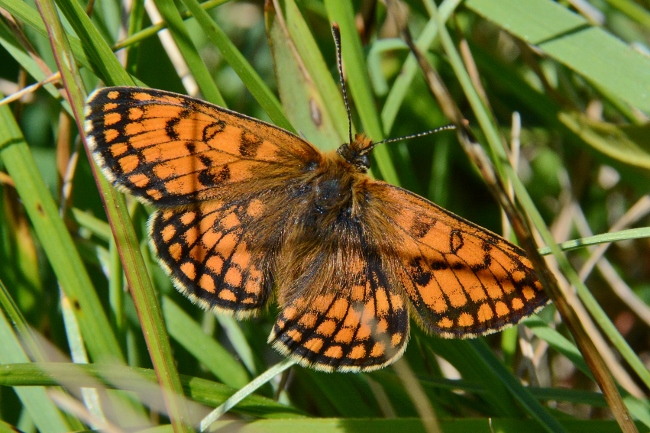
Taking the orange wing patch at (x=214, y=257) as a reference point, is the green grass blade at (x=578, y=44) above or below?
above

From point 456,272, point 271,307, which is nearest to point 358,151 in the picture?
point 456,272

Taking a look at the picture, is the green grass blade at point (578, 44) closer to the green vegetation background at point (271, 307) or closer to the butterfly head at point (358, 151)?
the green vegetation background at point (271, 307)

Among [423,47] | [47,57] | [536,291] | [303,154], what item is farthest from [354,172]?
[47,57]

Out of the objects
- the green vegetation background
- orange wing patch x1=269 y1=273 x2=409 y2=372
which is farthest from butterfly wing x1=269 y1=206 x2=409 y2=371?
the green vegetation background

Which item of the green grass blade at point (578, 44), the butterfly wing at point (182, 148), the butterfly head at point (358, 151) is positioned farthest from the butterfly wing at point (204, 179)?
the green grass blade at point (578, 44)

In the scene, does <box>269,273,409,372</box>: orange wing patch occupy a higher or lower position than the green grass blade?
lower

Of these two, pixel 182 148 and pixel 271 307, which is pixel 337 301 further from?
pixel 182 148

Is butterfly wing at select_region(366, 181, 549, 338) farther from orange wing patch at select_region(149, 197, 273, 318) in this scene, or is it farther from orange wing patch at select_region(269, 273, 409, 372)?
orange wing patch at select_region(149, 197, 273, 318)

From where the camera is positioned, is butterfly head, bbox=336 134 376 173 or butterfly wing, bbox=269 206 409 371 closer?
butterfly wing, bbox=269 206 409 371
